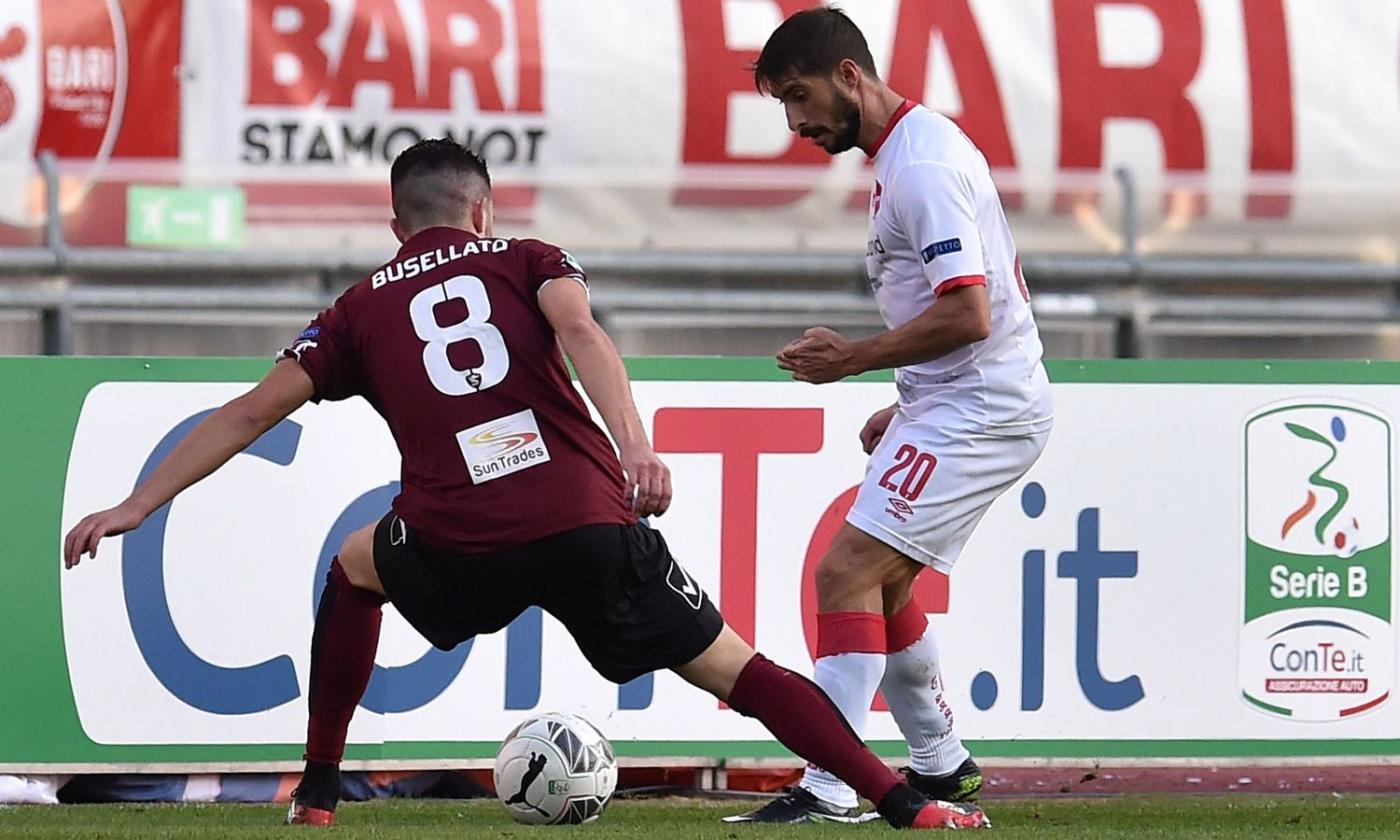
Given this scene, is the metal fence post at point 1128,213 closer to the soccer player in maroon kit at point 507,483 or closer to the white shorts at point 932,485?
the white shorts at point 932,485

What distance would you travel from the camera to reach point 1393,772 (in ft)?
24.1

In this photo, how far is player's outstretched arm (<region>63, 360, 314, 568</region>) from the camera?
4875 millimetres

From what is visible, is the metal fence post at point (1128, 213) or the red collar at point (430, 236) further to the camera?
the metal fence post at point (1128, 213)

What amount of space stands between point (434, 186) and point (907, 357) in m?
1.18

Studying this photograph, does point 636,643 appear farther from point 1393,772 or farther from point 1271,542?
point 1393,772

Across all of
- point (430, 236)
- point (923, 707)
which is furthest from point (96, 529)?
point (923, 707)

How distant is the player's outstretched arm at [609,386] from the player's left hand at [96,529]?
1.00 meters

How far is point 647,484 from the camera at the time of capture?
14.8ft

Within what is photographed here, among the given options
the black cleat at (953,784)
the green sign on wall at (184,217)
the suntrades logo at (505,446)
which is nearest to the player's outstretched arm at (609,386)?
the suntrades logo at (505,446)

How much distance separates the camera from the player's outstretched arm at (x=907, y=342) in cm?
529

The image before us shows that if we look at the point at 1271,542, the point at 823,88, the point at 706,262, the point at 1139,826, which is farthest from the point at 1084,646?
the point at 706,262

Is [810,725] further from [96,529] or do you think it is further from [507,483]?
[96,529]

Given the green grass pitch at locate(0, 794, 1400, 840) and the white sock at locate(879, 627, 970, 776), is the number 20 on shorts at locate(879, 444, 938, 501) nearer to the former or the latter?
the white sock at locate(879, 627, 970, 776)

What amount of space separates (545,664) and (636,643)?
176 cm
